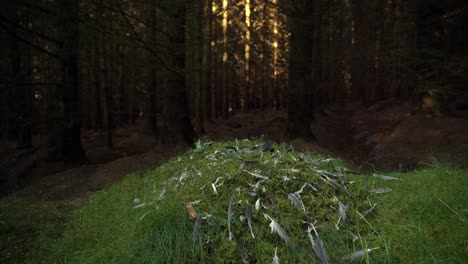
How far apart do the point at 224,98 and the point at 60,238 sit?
70.9 ft

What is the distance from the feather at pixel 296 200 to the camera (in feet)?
12.0

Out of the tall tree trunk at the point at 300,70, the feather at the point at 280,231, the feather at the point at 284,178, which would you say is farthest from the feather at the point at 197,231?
the tall tree trunk at the point at 300,70

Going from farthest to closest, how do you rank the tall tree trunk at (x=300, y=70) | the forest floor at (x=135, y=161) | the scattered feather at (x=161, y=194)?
1. the tall tree trunk at (x=300, y=70)
2. the forest floor at (x=135, y=161)
3. the scattered feather at (x=161, y=194)

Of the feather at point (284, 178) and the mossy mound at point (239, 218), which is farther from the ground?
the feather at point (284, 178)

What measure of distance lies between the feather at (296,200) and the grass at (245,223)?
6cm

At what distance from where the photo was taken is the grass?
3170 millimetres

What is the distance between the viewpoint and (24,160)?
39.5ft

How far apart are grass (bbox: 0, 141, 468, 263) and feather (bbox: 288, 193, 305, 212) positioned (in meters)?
0.06

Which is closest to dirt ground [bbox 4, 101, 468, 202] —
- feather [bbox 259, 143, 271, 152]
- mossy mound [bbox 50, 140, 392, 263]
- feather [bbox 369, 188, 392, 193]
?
feather [bbox 369, 188, 392, 193]

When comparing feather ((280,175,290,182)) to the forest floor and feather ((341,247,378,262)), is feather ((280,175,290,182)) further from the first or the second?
the forest floor

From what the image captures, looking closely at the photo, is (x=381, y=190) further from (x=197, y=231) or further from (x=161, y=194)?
(x=161, y=194)

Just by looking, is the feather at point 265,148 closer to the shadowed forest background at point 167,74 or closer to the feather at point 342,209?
the feather at point 342,209

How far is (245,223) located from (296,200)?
63 cm

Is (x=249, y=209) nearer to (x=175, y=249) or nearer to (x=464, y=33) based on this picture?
(x=175, y=249)
